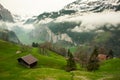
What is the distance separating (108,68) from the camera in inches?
5650

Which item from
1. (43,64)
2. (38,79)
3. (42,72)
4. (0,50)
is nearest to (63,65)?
(43,64)

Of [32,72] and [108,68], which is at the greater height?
[32,72]

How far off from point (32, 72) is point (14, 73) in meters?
8.49

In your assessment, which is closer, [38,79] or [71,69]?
[38,79]

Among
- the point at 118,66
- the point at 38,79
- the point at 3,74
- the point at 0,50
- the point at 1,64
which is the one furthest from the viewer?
the point at 0,50

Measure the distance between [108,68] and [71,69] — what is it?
23907mm

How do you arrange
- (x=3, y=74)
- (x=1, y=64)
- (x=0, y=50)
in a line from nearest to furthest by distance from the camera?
(x=3, y=74) → (x=1, y=64) → (x=0, y=50)

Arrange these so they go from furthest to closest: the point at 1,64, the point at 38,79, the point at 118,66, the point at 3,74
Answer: the point at 118,66, the point at 1,64, the point at 3,74, the point at 38,79

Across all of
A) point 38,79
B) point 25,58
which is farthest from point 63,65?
point 38,79

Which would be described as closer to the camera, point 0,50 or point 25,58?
point 25,58

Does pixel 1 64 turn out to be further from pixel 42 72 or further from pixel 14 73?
pixel 42 72

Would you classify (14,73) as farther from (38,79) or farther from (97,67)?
(97,67)

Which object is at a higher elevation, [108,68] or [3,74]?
[3,74]

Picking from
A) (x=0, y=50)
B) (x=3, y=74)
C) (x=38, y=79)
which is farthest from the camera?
(x=0, y=50)
